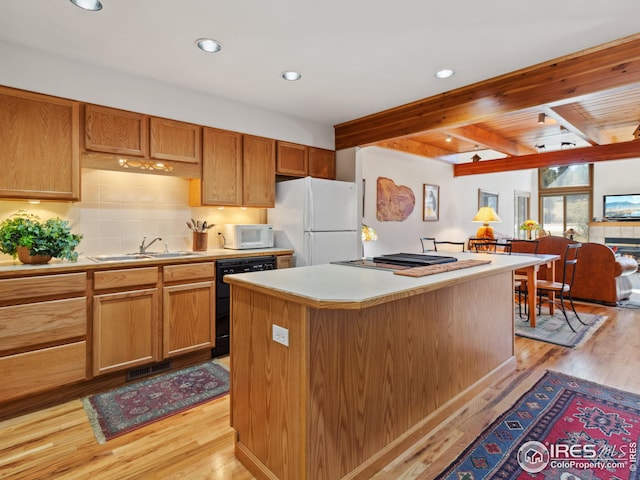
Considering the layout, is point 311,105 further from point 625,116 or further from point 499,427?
point 625,116

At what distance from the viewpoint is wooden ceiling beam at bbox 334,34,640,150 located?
239cm

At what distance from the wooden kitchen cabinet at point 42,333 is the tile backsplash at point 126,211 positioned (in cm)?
65

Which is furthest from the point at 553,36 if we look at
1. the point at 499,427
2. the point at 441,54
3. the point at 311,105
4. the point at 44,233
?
the point at 44,233

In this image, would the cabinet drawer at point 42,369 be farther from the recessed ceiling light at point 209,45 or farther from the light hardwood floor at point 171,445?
the recessed ceiling light at point 209,45

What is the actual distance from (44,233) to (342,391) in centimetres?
227

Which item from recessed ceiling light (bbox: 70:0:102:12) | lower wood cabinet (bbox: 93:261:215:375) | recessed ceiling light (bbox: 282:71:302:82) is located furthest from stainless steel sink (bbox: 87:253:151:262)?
recessed ceiling light (bbox: 282:71:302:82)

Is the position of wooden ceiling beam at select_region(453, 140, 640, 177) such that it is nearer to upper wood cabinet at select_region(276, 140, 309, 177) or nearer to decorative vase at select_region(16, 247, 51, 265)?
upper wood cabinet at select_region(276, 140, 309, 177)

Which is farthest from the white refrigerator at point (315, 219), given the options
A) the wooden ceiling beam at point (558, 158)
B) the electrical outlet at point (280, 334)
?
the wooden ceiling beam at point (558, 158)

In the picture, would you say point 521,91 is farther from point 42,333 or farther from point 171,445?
point 42,333

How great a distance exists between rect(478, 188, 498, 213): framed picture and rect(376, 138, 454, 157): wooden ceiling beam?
1737mm

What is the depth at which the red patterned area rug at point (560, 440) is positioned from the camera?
1.69 meters

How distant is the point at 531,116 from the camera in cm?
456

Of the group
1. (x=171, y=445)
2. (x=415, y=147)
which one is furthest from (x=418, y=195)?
(x=171, y=445)

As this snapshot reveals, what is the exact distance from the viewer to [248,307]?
67.9 inches
